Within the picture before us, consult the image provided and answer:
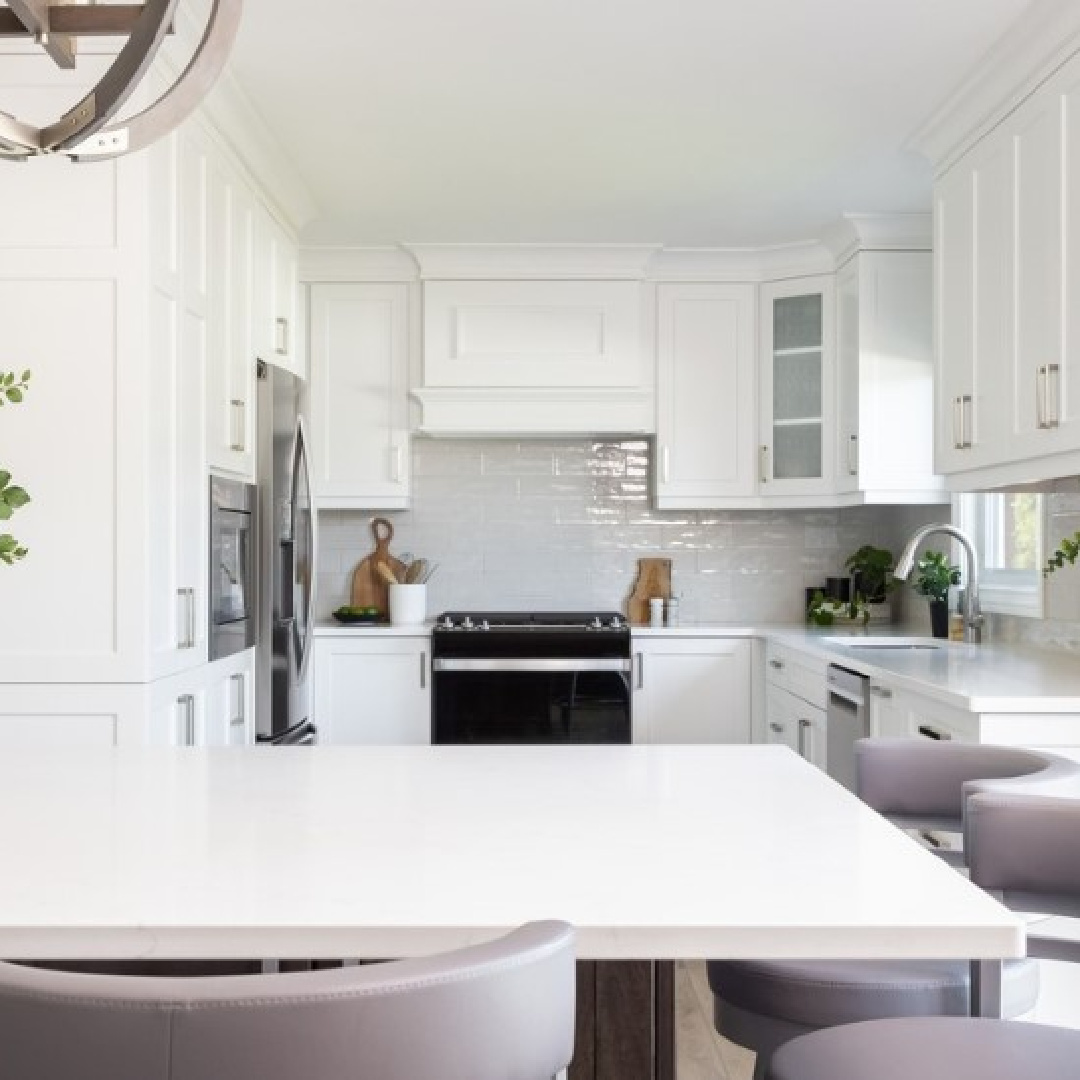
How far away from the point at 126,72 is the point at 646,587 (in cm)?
433

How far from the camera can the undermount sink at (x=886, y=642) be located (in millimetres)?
4359

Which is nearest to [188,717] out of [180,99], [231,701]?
[231,701]

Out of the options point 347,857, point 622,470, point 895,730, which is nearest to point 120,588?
point 347,857

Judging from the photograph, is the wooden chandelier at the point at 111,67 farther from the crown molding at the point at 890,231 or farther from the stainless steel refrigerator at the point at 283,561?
the crown molding at the point at 890,231

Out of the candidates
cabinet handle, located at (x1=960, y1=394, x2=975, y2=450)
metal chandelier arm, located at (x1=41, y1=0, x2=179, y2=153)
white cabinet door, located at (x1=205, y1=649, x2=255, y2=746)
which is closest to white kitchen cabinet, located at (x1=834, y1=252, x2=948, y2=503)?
cabinet handle, located at (x1=960, y1=394, x2=975, y2=450)

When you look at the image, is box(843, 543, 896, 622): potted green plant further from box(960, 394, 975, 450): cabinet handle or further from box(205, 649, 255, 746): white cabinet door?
box(205, 649, 255, 746): white cabinet door

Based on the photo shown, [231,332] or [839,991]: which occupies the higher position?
[231,332]

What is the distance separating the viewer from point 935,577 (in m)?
4.62

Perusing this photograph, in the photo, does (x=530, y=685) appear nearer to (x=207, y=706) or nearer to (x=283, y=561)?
(x=283, y=561)

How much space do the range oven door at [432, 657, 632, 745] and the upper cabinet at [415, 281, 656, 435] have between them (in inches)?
38.8

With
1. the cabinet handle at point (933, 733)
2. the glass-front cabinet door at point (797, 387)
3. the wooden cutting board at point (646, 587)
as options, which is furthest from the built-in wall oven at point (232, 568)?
the glass-front cabinet door at point (797, 387)

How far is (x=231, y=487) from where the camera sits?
12.3ft

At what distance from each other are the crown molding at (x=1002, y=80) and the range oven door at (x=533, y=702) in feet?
7.36

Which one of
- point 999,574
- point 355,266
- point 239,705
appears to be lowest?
point 239,705
